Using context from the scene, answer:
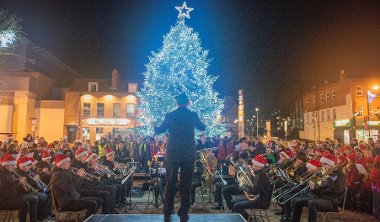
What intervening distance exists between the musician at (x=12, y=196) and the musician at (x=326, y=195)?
6.37m

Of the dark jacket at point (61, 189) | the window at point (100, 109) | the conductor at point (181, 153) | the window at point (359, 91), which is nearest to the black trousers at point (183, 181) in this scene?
the conductor at point (181, 153)

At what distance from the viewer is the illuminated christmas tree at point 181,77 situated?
915 inches

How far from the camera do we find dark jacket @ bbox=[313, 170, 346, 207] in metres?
7.14

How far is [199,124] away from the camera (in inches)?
206

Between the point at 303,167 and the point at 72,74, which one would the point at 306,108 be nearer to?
the point at 72,74

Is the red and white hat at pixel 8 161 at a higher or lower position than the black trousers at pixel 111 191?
higher

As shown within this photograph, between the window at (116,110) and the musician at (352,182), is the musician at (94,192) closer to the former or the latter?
the musician at (352,182)

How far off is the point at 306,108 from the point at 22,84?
45.5m

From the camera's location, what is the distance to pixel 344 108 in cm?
4103

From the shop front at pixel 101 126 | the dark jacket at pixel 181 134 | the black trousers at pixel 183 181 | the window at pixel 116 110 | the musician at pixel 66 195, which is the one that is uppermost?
the window at pixel 116 110

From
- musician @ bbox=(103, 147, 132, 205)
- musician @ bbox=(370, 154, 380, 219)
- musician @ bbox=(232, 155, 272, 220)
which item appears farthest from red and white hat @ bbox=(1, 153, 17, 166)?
musician @ bbox=(370, 154, 380, 219)

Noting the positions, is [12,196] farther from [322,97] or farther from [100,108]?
[322,97]

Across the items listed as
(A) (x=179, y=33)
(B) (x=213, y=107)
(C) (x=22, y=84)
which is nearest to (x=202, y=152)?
(B) (x=213, y=107)

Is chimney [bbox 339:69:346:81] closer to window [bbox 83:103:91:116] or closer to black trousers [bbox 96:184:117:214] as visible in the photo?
window [bbox 83:103:91:116]
